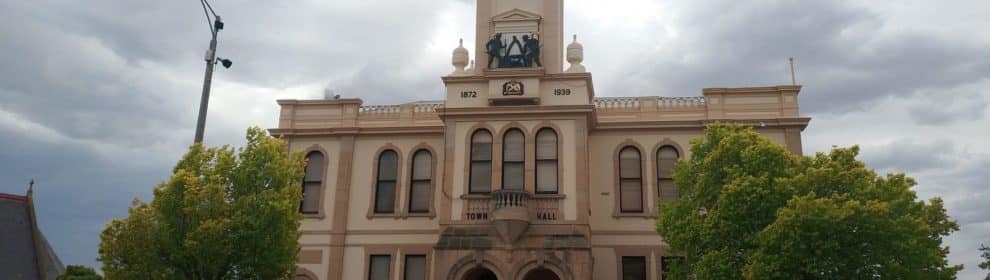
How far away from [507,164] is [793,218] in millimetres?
10376

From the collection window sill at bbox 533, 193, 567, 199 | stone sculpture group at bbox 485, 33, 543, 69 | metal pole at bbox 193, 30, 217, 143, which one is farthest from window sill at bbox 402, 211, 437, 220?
metal pole at bbox 193, 30, 217, 143

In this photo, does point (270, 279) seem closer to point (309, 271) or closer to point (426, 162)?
point (309, 271)

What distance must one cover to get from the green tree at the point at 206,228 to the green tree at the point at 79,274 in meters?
5.86

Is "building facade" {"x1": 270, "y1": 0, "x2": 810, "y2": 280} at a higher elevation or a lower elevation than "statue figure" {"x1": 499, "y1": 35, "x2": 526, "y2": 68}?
lower

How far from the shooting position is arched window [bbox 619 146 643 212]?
83.0 feet

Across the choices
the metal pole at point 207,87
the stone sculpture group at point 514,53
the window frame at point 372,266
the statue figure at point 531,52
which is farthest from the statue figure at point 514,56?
the metal pole at point 207,87

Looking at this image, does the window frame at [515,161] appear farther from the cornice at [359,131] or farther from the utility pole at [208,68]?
the utility pole at [208,68]

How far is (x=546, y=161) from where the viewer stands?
23812 millimetres

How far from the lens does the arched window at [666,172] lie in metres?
25.2

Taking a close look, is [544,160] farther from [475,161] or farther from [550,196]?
[475,161]

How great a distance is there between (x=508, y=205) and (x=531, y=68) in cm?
A: 527

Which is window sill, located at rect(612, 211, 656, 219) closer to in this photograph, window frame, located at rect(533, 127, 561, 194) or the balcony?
window frame, located at rect(533, 127, 561, 194)

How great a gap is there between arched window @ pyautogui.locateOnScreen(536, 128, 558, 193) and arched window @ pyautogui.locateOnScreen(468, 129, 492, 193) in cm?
170

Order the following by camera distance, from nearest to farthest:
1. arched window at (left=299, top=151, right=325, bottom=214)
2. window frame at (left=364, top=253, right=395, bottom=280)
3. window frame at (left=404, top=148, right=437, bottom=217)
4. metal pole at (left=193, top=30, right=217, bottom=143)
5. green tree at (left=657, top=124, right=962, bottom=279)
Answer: metal pole at (left=193, top=30, right=217, bottom=143) → green tree at (left=657, top=124, right=962, bottom=279) → window frame at (left=364, top=253, right=395, bottom=280) → window frame at (left=404, top=148, right=437, bottom=217) → arched window at (left=299, top=151, right=325, bottom=214)
